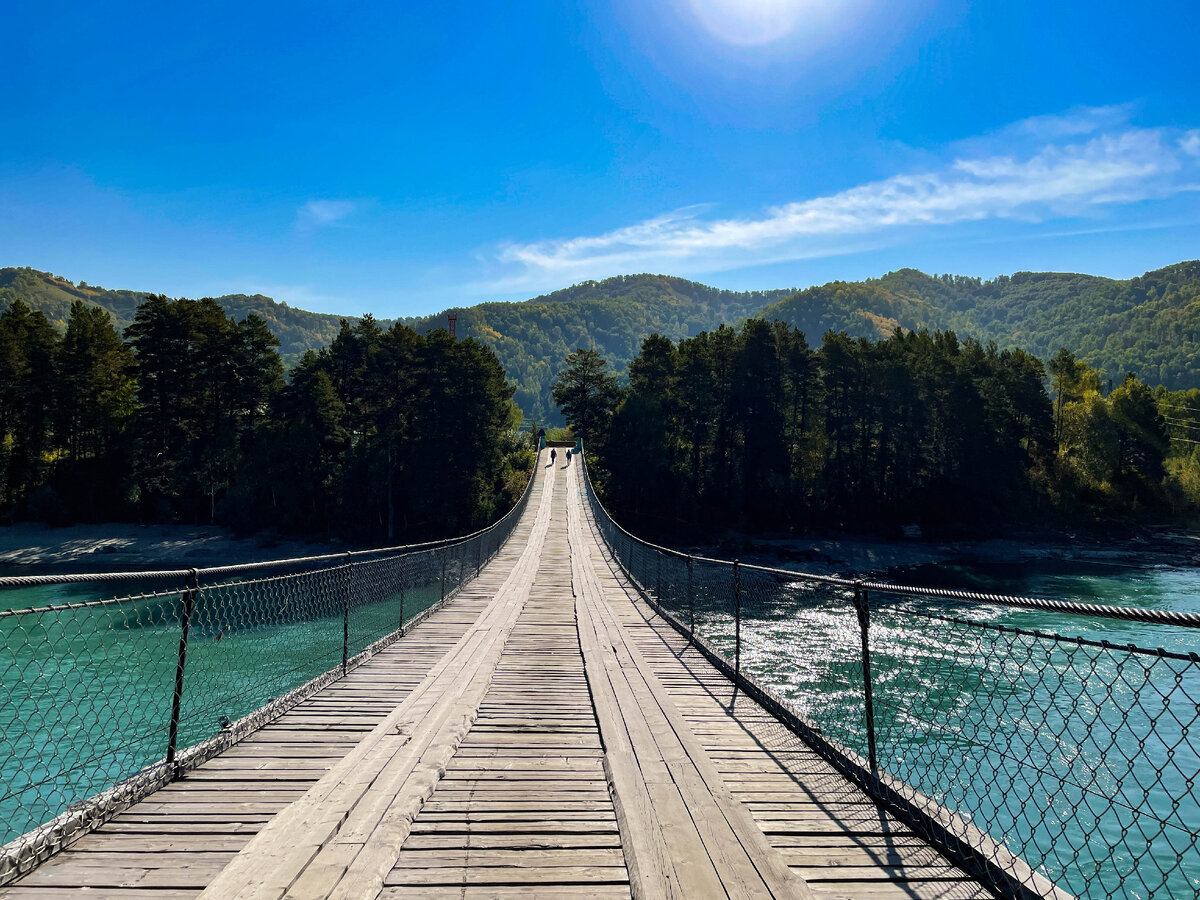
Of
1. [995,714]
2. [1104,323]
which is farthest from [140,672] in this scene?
[1104,323]

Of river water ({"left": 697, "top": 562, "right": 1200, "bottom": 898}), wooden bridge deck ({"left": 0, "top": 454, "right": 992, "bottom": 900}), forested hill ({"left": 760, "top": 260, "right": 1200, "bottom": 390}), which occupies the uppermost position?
forested hill ({"left": 760, "top": 260, "right": 1200, "bottom": 390})

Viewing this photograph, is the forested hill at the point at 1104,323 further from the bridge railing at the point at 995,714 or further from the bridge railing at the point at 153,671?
the bridge railing at the point at 153,671

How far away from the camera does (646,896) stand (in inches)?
99.3

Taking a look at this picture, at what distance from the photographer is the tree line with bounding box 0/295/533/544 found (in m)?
36.7

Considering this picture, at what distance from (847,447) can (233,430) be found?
40.4 metres

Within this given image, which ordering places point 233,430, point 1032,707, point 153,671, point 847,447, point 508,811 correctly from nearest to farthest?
point 508,811 < point 153,671 < point 1032,707 < point 233,430 < point 847,447

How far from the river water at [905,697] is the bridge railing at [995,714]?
0.30 feet

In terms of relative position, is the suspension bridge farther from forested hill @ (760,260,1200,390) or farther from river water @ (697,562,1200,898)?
forested hill @ (760,260,1200,390)

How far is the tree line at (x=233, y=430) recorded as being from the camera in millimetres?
36688

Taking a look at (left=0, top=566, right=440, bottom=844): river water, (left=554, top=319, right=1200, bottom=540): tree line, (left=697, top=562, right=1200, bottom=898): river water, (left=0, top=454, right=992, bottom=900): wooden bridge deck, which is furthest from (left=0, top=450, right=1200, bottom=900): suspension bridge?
(left=554, top=319, right=1200, bottom=540): tree line

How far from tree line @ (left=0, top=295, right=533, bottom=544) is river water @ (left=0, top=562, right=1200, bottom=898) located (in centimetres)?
1123

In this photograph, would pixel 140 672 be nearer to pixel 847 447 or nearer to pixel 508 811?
pixel 508 811

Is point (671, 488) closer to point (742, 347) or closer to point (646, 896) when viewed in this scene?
point (742, 347)

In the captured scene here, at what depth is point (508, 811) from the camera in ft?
10.6
